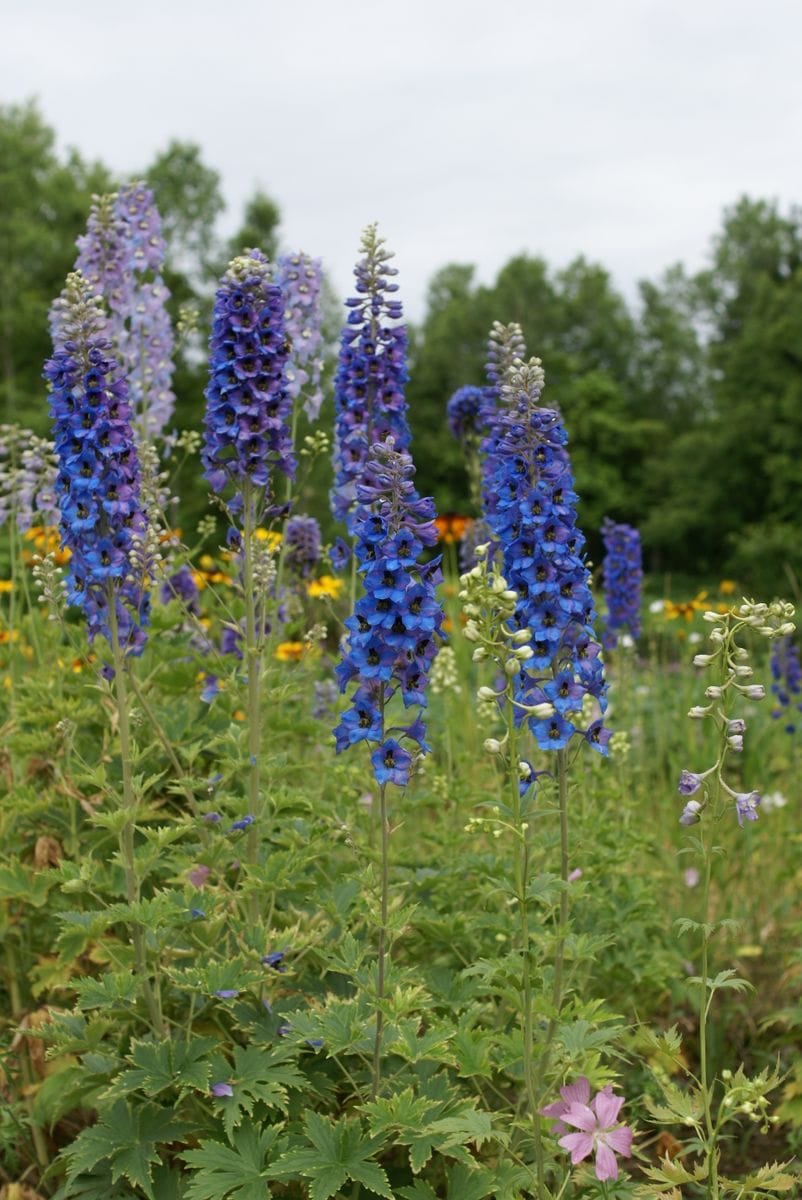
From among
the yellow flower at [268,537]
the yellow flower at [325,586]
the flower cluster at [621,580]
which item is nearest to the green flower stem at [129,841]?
the yellow flower at [268,537]

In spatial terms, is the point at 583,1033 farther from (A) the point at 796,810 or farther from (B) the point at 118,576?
(A) the point at 796,810

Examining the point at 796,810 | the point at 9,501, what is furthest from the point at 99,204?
the point at 796,810

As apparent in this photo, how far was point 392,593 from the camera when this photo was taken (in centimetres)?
282

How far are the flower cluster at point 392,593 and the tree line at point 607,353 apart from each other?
801 inches

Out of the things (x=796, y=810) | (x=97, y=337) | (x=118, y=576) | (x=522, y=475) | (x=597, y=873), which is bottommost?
(x=796, y=810)

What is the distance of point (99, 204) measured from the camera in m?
5.42

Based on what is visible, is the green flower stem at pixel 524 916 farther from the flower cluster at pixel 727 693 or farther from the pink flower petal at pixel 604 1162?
the flower cluster at pixel 727 693

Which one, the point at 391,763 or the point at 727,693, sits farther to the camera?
the point at 391,763

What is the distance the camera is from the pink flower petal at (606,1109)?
2900mm

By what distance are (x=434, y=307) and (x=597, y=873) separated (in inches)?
1747

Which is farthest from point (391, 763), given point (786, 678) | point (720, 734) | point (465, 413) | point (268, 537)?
point (786, 678)

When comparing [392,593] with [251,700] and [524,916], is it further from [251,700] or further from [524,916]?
[251,700]

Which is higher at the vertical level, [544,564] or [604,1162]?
[544,564]

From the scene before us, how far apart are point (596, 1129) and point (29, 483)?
3.69m
